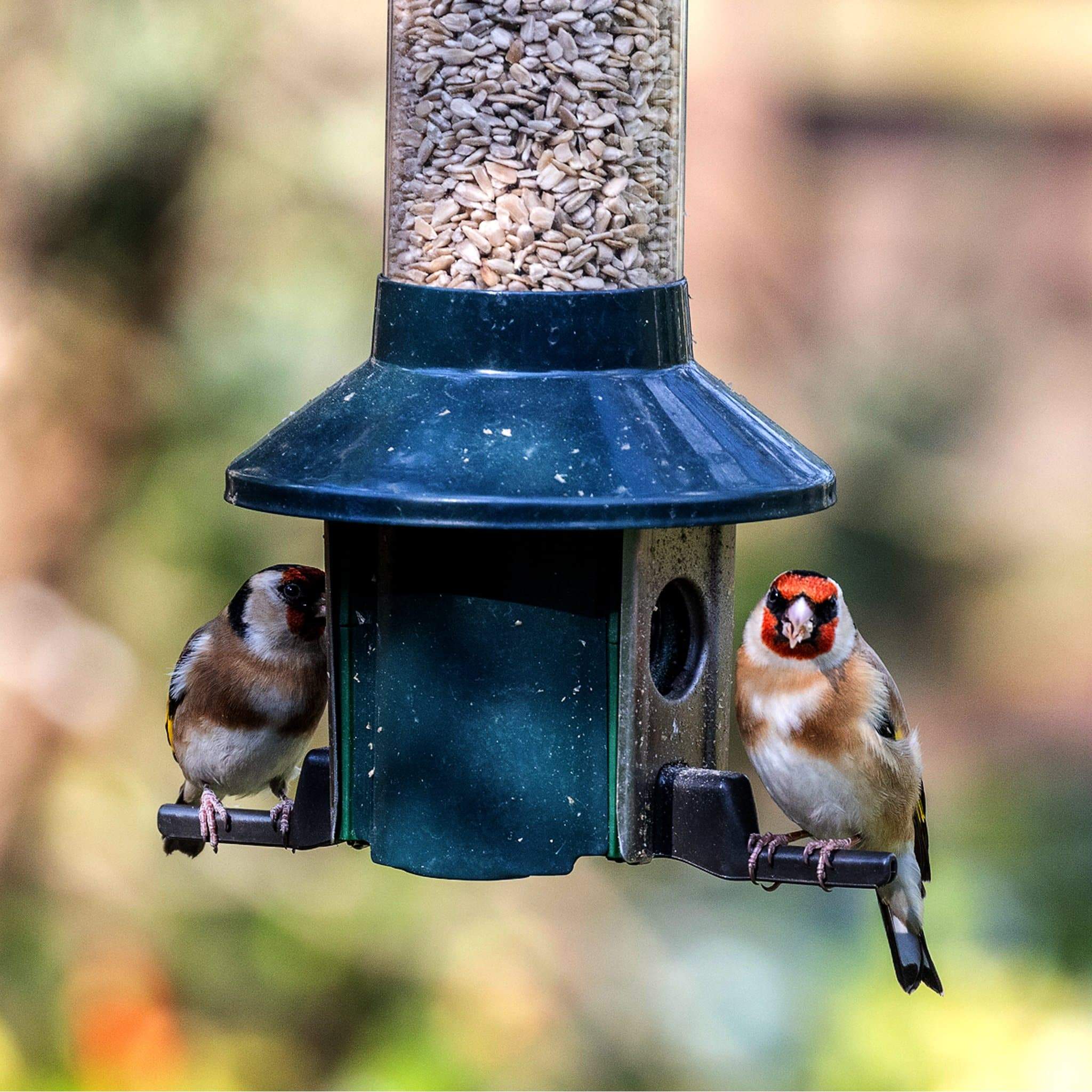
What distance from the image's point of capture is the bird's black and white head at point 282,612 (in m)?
3.58

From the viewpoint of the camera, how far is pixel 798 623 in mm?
3467

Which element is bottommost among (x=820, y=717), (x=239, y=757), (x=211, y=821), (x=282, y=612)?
(x=239, y=757)

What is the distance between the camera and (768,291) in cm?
692

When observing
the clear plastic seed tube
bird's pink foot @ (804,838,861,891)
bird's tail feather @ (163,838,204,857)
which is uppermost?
the clear plastic seed tube

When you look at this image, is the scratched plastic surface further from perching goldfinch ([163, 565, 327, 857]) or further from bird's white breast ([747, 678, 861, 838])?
perching goldfinch ([163, 565, 327, 857])

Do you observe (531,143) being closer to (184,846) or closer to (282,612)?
(282,612)

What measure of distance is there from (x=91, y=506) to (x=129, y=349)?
56 centimetres

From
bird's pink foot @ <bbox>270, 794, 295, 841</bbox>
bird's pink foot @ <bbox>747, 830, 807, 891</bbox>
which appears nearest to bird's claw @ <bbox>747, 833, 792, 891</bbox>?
bird's pink foot @ <bbox>747, 830, 807, 891</bbox>

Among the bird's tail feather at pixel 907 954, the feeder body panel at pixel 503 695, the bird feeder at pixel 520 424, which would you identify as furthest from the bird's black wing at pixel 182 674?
the bird's tail feather at pixel 907 954

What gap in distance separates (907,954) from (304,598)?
1.69 metres

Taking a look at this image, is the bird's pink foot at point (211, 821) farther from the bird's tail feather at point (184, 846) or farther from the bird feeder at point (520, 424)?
the bird's tail feather at point (184, 846)

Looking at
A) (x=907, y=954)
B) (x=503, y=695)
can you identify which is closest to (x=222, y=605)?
(x=907, y=954)

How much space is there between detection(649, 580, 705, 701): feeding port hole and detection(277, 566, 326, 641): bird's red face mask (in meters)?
0.74

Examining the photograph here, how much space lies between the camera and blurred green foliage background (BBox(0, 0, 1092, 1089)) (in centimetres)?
579
